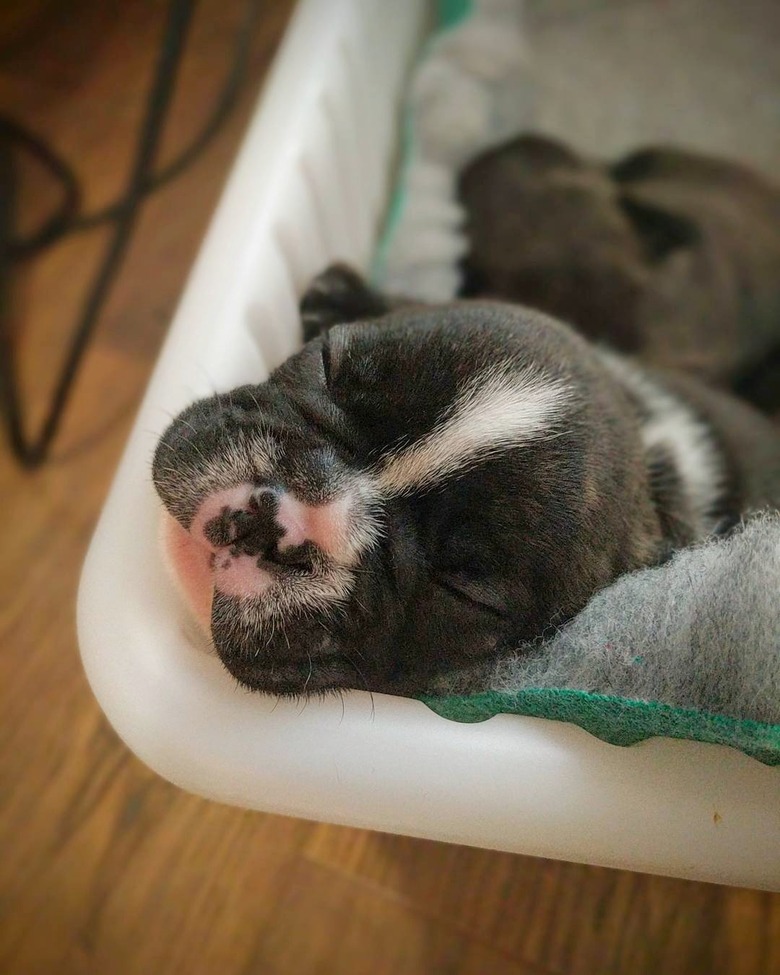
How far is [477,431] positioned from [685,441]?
0.48 m

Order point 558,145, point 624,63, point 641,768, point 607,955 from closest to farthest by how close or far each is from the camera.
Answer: point 641,768 < point 607,955 < point 558,145 < point 624,63

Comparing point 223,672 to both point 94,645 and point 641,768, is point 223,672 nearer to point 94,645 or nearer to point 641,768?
point 94,645

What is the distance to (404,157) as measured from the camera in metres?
1.82

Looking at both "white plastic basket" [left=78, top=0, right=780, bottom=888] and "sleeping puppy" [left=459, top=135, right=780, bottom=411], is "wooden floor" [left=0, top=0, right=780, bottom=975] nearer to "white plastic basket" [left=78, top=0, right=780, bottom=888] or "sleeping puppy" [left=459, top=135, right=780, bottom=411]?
"white plastic basket" [left=78, top=0, right=780, bottom=888]

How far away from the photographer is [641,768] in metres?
0.80

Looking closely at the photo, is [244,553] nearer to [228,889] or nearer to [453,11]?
[228,889]

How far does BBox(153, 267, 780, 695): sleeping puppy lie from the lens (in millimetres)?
841

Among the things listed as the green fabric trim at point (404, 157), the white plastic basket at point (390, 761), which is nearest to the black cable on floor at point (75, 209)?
the green fabric trim at point (404, 157)

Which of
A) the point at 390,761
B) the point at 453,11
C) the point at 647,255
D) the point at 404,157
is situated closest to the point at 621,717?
the point at 390,761

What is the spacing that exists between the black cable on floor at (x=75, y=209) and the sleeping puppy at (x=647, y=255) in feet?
2.44

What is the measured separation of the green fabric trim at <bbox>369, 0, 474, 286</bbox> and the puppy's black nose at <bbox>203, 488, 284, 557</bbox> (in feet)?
3.05

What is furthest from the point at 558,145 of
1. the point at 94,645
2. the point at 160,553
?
the point at 94,645

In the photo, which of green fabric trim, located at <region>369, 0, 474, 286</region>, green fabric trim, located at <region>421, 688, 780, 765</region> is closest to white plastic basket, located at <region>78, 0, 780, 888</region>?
green fabric trim, located at <region>421, 688, 780, 765</region>

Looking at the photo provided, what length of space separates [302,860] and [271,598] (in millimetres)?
650
